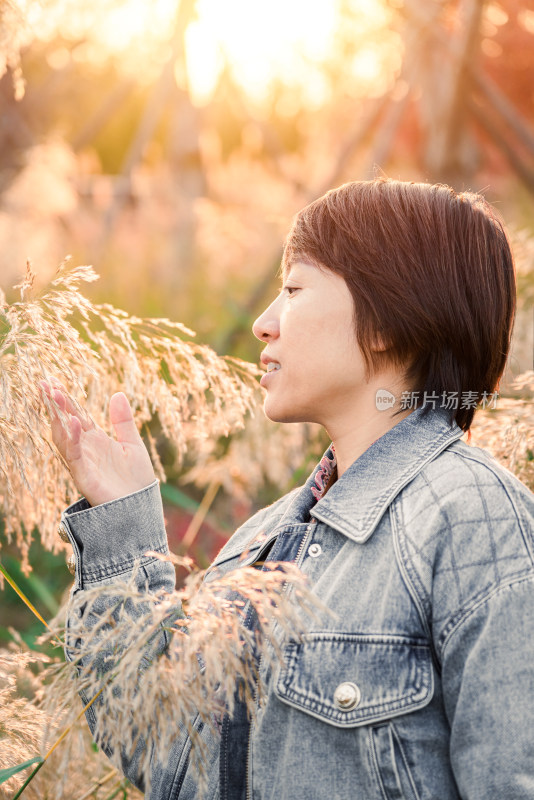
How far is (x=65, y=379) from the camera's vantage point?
4.49 feet

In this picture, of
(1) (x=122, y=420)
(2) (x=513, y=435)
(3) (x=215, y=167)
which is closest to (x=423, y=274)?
(2) (x=513, y=435)

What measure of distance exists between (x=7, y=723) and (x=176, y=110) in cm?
329

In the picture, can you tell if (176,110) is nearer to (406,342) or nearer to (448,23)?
(448,23)

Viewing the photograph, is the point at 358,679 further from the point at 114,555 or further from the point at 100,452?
the point at 100,452

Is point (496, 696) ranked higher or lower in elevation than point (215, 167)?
lower

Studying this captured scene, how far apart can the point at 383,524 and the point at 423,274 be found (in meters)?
0.42

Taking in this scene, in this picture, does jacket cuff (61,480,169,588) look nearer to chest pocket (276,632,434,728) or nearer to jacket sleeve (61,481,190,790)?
jacket sleeve (61,481,190,790)

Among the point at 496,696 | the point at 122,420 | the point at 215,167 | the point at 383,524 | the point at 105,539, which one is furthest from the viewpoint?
the point at 215,167

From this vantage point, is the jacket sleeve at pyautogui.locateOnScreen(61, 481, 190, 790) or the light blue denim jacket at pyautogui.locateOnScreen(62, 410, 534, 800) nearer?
the light blue denim jacket at pyautogui.locateOnScreen(62, 410, 534, 800)

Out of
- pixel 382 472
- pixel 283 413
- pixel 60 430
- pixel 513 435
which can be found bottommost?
pixel 513 435

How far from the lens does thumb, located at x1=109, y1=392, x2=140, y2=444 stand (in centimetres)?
131

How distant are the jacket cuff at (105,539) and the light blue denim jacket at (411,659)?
0.90 ft

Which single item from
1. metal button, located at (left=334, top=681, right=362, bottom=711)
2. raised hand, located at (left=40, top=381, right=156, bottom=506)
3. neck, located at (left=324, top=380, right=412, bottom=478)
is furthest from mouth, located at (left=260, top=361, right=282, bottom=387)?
metal button, located at (left=334, top=681, right=362, bottom=711)

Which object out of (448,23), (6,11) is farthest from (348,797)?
(448,23)
